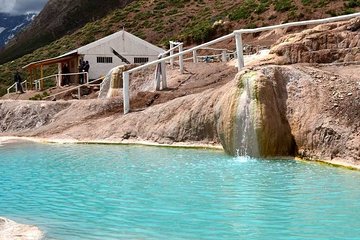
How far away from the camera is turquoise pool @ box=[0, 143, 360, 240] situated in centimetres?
633

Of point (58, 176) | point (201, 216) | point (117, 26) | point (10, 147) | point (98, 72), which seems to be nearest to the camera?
point (201, 216)

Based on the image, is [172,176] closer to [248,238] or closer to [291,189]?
[291,189]

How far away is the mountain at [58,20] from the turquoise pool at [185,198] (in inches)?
3851

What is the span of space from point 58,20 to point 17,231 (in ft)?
393

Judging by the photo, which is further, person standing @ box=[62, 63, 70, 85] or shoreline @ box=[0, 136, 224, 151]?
person standing @ box=[62, 63, 70, 85]

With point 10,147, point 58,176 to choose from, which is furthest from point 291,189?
point 10,147

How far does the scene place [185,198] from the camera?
8.05 meters

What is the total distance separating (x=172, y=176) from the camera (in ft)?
33.6

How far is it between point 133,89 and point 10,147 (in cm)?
815

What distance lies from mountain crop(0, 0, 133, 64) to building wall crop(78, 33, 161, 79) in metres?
68.1

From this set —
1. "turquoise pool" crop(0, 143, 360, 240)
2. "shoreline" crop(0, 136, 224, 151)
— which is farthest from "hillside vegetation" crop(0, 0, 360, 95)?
"turquoise pool" crop(0, 143, 360, 240)

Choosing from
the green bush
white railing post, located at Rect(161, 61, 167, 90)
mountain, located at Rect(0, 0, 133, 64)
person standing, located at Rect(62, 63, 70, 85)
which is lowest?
white railing post, located at Rect(161, 61, 167, 90)

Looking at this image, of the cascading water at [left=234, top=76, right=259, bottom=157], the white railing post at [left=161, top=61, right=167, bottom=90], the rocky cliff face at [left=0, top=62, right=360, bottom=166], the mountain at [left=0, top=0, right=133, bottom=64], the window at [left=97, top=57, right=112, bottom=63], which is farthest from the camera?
the mountain at [left=0, top=0, right=133, bottom=64]

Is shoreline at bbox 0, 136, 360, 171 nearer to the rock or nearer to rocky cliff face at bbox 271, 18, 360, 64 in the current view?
rocky cliff face at bbox 271, 18, 360, 64
